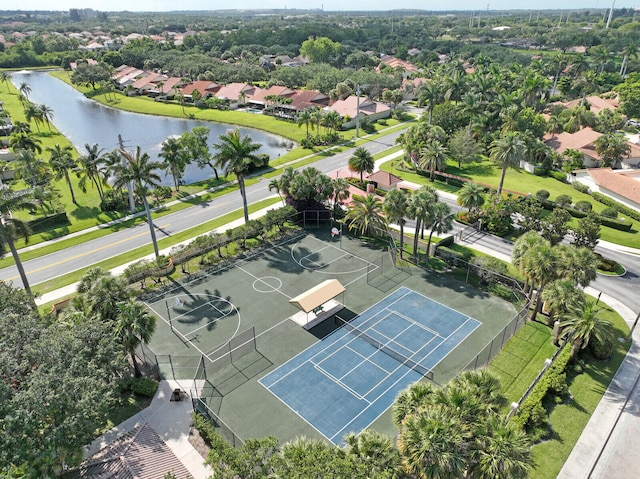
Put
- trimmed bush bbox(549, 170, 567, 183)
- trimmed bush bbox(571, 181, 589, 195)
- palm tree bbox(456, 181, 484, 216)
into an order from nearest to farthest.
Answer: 1. palm tree bbox(456, 181, 484, 216)
2. trimmed bush bbox(571, 181, 589, 195)
3. trimmed bush bbox(549, 170, 567, 183)

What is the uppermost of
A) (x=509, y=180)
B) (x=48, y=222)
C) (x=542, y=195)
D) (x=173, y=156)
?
(x=173, y=156)

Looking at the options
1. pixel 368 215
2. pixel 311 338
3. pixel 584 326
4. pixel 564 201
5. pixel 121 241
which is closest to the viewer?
pixel 584 326

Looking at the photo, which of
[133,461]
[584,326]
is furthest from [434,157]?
[133,461]

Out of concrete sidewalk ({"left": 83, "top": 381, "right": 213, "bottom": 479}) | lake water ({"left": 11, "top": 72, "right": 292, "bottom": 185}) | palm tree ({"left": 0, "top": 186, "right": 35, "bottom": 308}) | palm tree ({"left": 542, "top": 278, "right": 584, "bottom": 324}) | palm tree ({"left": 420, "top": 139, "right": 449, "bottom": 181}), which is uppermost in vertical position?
palm tree ({"left": 0, "top": 186, "right": 35, "bottom": 308})

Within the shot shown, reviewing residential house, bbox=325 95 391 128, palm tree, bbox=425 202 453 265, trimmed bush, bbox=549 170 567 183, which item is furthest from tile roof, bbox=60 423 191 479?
residential house, bbox=325 95 391 128

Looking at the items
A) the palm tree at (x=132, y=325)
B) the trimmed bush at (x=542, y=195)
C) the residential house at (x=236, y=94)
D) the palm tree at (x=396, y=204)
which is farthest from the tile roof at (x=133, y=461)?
the residential house at (x=236, y=94)

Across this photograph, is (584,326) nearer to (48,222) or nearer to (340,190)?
(340,190)

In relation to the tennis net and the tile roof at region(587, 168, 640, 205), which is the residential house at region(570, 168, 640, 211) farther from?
the tennis net
